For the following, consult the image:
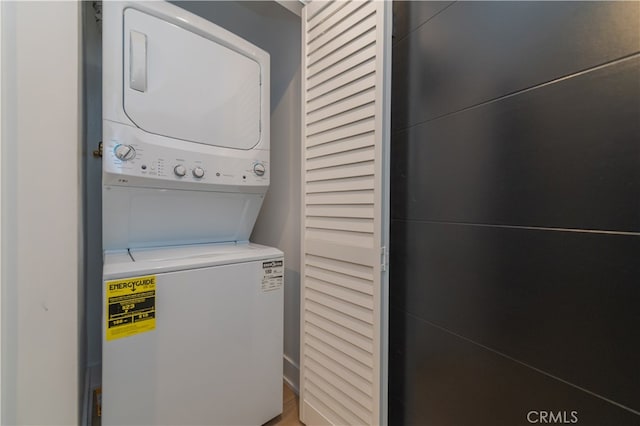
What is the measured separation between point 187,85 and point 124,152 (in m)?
0.42

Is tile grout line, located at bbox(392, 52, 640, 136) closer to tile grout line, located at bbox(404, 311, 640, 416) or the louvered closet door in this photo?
the louvered closet door

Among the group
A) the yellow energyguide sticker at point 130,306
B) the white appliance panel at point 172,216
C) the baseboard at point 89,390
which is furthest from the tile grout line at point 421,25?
the baseboard at point 89,390

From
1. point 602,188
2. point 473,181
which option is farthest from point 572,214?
point 473,181

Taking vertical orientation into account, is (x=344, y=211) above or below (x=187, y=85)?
below

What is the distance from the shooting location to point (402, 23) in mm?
1128

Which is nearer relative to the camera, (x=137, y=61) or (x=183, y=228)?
(x=137, y=61)

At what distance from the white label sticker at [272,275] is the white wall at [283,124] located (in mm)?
369

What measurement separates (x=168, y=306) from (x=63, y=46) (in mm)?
897

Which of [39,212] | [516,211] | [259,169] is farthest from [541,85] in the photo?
[39,212]

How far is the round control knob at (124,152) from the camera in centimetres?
104

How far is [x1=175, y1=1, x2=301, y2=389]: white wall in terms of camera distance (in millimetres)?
1766

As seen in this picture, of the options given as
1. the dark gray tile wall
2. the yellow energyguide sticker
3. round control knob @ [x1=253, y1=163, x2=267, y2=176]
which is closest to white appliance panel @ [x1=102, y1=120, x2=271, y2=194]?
round control knob @ [x1=253, y1=163, x2=267, y2=176]

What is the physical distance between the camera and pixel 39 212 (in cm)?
74

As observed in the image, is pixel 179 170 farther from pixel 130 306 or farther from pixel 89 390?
pixel 89 390
